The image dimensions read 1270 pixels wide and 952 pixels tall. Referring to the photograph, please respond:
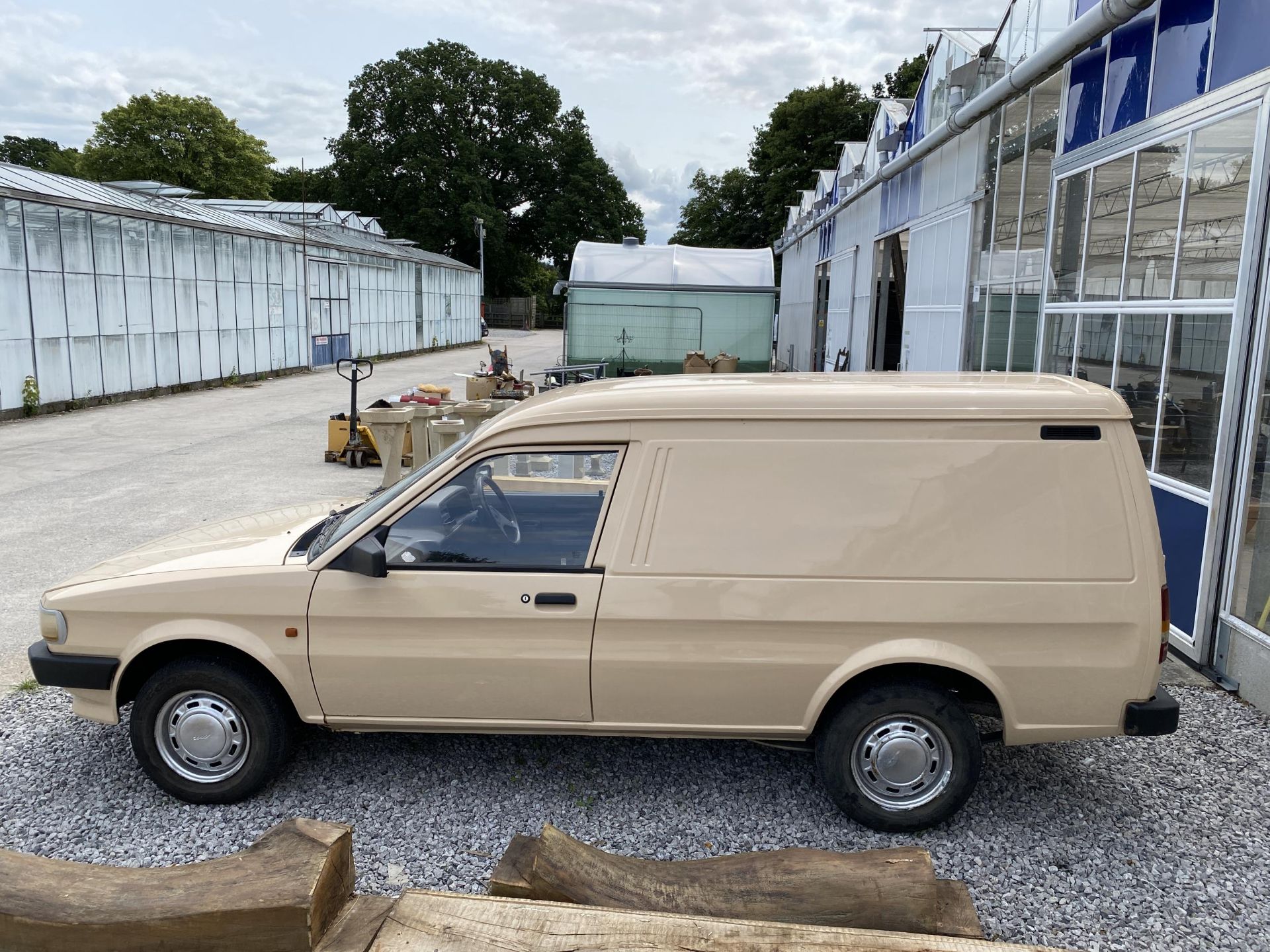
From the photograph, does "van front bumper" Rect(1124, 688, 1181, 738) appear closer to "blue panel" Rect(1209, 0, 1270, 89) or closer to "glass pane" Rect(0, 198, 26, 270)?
"blue panel" Rect(1209, 0, 1270, 89)

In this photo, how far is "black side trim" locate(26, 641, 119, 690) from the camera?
13.3ft

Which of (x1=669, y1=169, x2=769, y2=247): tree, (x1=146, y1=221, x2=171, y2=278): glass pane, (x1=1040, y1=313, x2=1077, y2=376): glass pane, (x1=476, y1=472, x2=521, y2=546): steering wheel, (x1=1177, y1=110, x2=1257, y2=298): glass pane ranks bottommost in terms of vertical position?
(x1=476, y1=472, x2=521, y2=546): steering wheel

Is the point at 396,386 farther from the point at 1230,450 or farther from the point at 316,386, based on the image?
the point at 1230,450

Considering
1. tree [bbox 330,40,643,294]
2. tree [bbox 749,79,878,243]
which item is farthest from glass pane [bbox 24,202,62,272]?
tree [bbox 330,40,643,294]

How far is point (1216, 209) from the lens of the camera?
5969 millimetres

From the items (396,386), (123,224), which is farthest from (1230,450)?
(396,386)

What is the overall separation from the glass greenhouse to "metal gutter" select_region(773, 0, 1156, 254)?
7483 millimetres

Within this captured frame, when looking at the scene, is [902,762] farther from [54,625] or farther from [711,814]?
[54,625]

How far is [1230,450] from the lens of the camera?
18.7 feet

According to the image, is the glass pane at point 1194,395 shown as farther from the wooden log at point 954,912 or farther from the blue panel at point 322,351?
the blue panel at point 322,351

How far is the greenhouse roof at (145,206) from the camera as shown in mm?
18172

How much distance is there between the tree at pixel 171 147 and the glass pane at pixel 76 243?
4388cm

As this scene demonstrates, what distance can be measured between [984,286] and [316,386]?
1976 cm

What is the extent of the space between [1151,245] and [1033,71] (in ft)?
8.30
